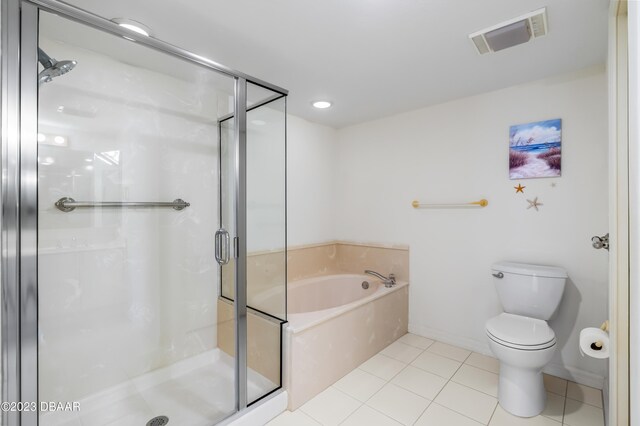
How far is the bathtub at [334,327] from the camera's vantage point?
1.86 m

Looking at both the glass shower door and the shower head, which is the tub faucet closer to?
the glass shower door

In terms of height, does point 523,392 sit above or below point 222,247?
below

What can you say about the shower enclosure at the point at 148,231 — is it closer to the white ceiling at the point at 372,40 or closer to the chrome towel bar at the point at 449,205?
the white ceiling at the point at 372,40

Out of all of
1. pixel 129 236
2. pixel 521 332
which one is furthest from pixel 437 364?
pixel 129 236

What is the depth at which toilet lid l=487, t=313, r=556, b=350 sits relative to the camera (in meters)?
1.70

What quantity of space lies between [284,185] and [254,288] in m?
0.70

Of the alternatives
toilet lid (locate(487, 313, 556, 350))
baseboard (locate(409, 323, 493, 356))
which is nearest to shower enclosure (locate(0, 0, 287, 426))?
toilet lid (locate(487, 313, 556, 350))

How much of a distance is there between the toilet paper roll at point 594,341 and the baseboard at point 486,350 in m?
0.89

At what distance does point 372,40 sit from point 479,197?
153cm

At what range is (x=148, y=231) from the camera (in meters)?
1.96

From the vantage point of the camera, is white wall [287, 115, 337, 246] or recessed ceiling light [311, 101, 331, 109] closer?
recessed ceiling light [311, 101, 331, 109]

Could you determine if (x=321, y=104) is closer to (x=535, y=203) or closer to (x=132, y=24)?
(x=132, y=24)

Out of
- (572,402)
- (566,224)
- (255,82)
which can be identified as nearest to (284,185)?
(255,82)

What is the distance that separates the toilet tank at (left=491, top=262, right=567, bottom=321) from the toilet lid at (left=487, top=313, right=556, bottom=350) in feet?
0.22
